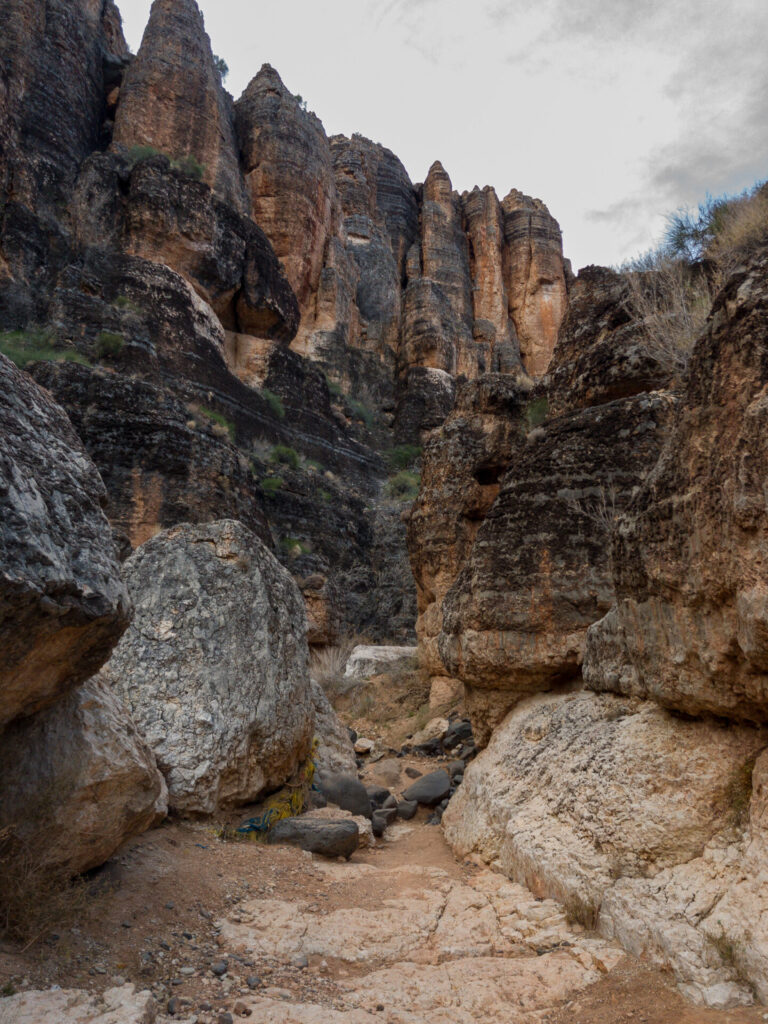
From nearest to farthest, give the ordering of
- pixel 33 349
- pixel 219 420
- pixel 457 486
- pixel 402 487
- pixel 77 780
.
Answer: pixel 77 780 < pixel 457 486 < pixel 33 349 < pixel 219 420 < pixel 402 487

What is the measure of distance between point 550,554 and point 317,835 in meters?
2.66

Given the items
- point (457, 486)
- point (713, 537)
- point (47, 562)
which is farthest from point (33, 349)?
point (713, 537)

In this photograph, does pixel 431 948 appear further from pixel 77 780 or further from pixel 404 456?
pixel 404 456

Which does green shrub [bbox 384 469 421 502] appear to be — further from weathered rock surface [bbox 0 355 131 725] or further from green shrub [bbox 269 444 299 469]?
weathered rock surface [bbox 0 355 131 725]

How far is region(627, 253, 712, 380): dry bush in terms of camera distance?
4895 millimetres

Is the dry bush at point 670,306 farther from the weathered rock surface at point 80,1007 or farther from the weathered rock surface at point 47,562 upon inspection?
the weathered rock surface at point 80,1007

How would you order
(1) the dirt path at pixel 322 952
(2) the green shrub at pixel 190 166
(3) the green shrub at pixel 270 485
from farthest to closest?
(2) the green shrub at pixel 190 166 < (3) the green shrub at pixel 270 485 < (1) the dirt path at pixel 322 952

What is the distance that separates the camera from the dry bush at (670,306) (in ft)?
16.1

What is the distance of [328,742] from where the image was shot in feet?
20.4

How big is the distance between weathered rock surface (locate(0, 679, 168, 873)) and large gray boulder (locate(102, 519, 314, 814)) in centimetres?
91

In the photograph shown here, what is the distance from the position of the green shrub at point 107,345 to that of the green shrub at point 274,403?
6245 millimetres

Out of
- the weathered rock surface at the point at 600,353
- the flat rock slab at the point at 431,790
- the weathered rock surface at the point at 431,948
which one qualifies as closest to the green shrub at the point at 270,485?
the weathered rock surface at the point at 600,353

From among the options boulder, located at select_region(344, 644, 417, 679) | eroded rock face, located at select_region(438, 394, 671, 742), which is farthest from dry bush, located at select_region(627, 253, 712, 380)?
boulder, located at select_region(344, 644, 417, 679)

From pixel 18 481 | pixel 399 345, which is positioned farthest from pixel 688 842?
pixel 399 345
